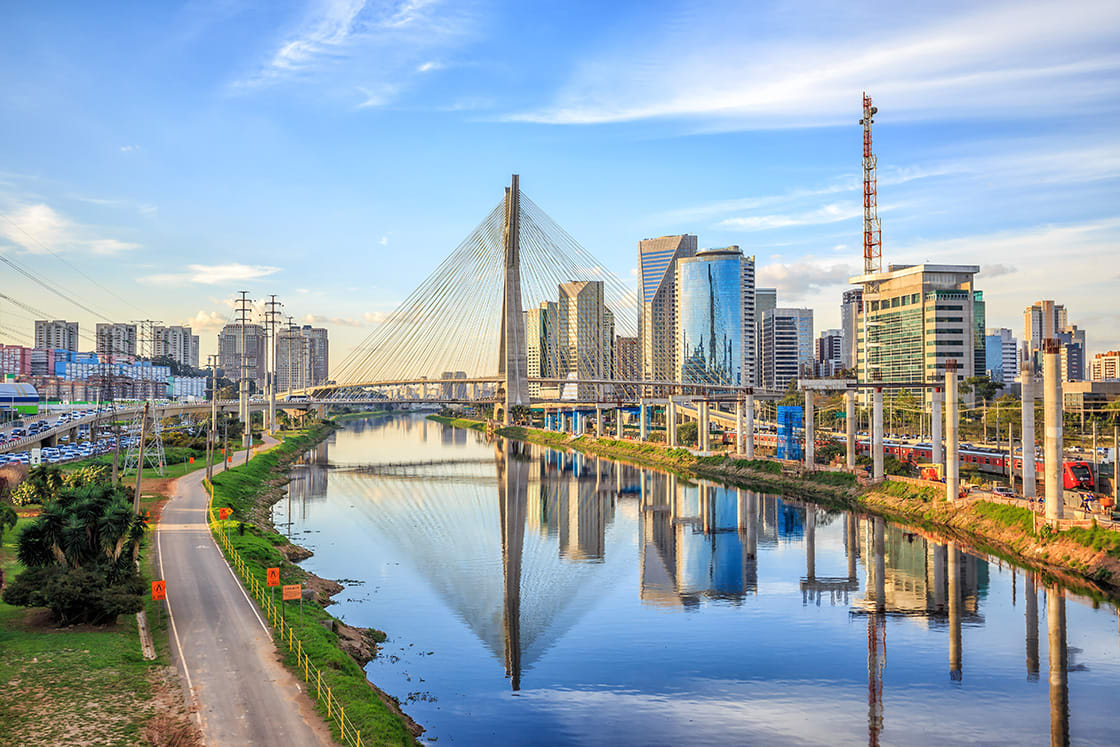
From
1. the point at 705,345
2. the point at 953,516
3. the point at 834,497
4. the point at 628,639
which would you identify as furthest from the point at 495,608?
the point at 705,345

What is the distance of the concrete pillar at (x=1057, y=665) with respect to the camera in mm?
16781

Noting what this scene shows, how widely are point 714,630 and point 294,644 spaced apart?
472 inches

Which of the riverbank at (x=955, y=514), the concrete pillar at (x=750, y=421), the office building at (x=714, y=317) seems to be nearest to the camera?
the riverbank at (x=955, y=514)

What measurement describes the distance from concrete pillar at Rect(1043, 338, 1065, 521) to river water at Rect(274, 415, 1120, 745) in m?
3.33

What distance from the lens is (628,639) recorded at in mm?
23578

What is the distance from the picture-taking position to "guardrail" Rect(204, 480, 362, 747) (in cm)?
1397

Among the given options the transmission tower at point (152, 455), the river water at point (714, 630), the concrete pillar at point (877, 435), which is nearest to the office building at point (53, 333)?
the transmission tower at point (152, 455)

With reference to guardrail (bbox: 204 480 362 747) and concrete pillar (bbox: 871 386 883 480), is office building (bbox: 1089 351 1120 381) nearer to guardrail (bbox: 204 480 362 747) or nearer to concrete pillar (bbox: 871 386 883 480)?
concrete pillar (bbox: 871 386 883 480)

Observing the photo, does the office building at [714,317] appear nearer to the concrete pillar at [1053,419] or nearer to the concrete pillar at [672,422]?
the concrete pillar at [672,422]

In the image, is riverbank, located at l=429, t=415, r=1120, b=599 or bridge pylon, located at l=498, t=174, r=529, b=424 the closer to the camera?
riverbank, located at l=429, t=415, r=1120, b=599

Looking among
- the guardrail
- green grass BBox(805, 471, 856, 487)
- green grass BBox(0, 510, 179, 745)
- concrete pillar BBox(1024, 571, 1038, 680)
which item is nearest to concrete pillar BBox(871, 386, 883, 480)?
green grass BBox(805, 471, 856, 487)

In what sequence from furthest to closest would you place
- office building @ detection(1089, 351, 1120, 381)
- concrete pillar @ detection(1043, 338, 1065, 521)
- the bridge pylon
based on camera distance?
office building @ detection(1089, 351, 1120, 381)
the bridge pylon
concrete pillar @ detection(1043, 338, 1065, 521)

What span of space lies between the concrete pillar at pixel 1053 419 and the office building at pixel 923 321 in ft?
208

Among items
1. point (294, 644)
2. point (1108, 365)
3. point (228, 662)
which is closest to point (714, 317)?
point (1108, 365)
